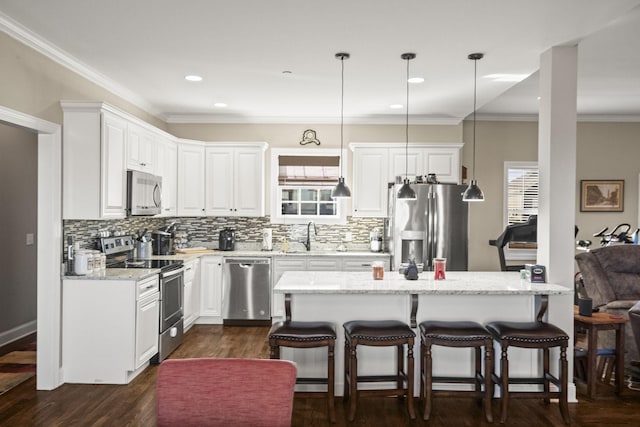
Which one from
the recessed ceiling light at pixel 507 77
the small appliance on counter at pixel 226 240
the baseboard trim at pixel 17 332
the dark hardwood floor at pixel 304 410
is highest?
the recessed ceiling light at pixel 507 77

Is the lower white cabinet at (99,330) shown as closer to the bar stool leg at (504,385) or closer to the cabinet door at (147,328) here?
the cabinet door at (147,328)

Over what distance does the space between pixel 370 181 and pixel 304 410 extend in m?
3.54

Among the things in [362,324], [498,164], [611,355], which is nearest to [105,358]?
[362,324]

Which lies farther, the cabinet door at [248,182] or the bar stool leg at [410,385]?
the cabinet door at [248,182]

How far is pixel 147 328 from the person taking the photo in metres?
4.42

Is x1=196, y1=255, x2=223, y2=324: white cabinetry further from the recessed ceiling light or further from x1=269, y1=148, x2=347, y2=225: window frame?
the recessed ceiling light

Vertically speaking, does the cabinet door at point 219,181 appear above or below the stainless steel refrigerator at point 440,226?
above

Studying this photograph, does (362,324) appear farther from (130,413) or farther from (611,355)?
(611,355)

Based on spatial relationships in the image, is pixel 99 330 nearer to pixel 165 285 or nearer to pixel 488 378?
pixel 165 285

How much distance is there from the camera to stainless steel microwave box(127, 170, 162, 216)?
15.8 feet

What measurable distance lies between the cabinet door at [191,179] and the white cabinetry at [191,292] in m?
0.78

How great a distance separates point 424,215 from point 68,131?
12.6 feet

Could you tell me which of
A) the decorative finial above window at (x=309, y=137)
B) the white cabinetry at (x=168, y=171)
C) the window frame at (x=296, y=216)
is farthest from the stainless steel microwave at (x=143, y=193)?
the decorative finial above window at (x=309, y=137)

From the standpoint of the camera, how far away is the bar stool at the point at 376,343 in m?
3.39
